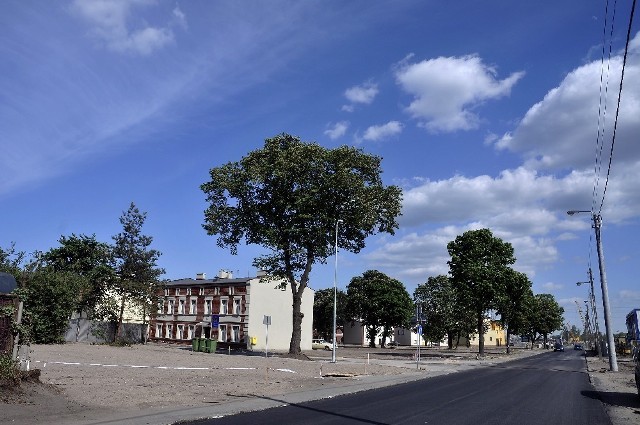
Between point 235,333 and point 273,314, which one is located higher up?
point 273,314

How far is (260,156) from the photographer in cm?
4144

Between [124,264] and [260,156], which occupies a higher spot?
[260,156]

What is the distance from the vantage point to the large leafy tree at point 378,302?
84.1 meters

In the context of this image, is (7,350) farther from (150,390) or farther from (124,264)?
(124,264)

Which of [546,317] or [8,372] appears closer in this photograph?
[8,372]

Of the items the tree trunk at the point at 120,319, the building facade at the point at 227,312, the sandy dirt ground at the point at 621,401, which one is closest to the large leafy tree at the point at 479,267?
the building facade at the point at 227,312

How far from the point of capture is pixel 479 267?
52438 mm

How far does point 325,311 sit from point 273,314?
120 feet

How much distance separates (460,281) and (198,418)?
45294mm

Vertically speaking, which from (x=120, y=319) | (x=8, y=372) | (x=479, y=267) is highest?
(x=479, y=267)

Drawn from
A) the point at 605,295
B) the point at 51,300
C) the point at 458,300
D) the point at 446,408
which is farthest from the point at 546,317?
the point at 446,408

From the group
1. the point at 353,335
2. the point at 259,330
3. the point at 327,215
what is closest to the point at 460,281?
the point at 327,215

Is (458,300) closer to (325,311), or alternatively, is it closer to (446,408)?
(446,408)

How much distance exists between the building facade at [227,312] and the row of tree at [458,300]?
684 inches
